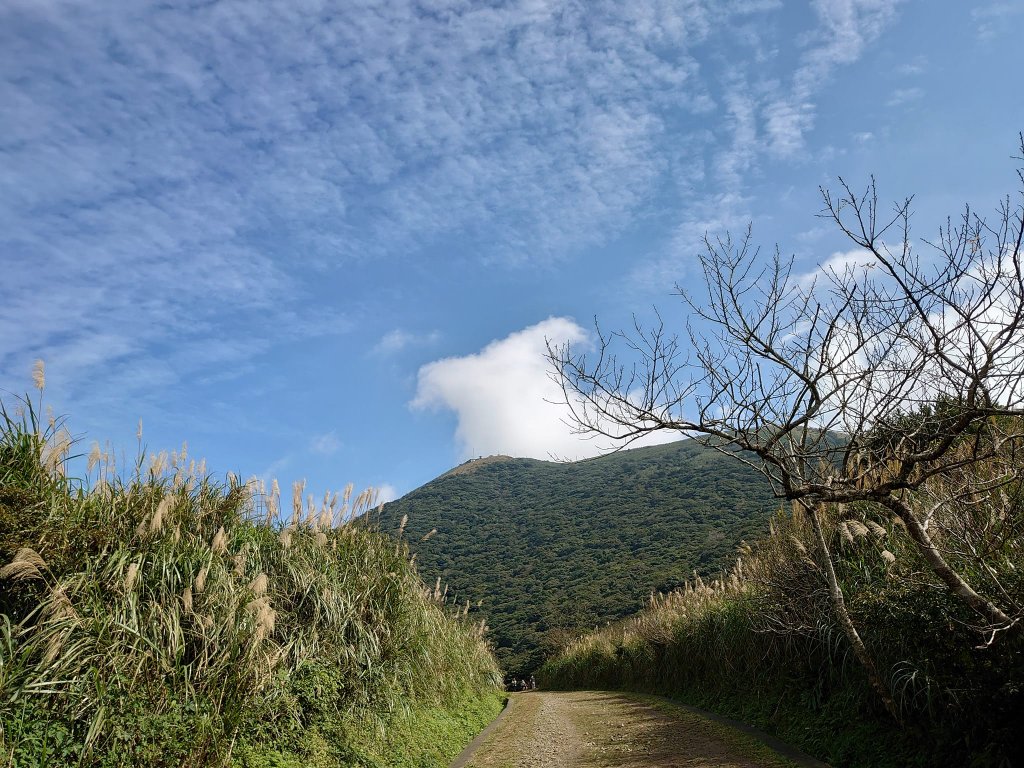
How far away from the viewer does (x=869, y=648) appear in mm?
6508

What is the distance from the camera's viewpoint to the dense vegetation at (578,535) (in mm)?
32188

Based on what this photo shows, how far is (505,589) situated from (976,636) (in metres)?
37.6

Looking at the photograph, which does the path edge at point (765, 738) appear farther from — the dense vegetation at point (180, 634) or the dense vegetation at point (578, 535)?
the dense vegetation at point (578, 535)

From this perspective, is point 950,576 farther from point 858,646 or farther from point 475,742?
point 475,742

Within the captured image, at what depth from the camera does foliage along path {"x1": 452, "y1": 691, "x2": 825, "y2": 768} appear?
22.5 ft

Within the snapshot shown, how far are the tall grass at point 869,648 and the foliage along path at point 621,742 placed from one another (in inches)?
21.6

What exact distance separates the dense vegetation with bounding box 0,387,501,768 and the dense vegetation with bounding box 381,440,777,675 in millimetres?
9353

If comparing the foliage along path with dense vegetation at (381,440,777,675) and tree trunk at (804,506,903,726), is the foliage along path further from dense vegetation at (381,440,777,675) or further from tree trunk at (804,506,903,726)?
dense vegetation at (381,440,777,675)

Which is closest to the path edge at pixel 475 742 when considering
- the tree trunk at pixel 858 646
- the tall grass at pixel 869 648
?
the tall grass at pixel 869 648

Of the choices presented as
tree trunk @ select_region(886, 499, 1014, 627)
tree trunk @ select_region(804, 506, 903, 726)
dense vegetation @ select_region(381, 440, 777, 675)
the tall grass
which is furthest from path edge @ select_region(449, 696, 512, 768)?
dense vegetation @ select_region(381, 440, 777, 675)

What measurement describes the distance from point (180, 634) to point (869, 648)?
21.8 feet

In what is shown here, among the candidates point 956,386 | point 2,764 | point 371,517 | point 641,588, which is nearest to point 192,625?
point 2,764

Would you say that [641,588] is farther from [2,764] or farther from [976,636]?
[2,764]

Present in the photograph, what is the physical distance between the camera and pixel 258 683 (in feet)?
16.6
